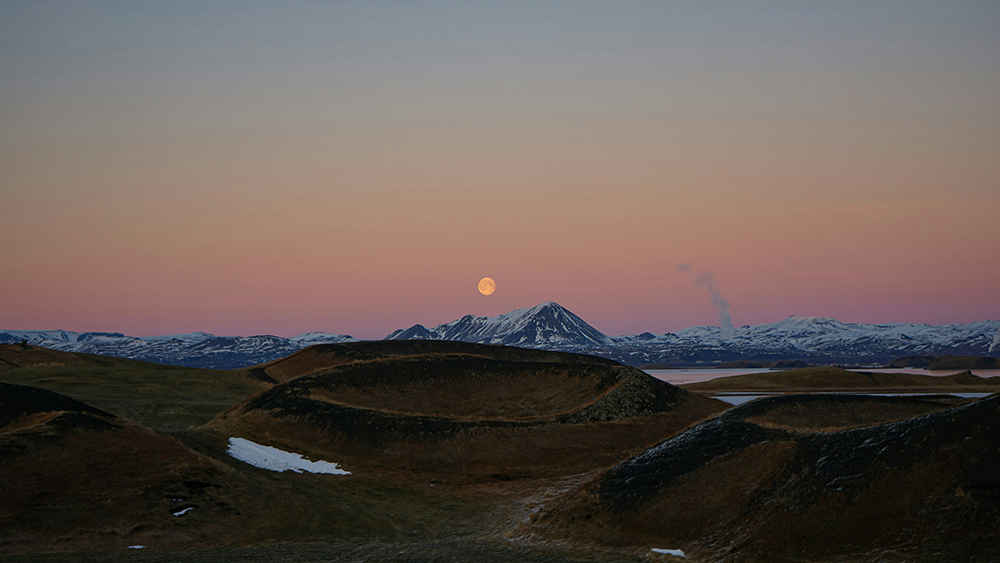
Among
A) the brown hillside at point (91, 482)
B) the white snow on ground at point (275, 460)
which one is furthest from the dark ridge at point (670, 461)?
the white snow on ground at point (275, 460)

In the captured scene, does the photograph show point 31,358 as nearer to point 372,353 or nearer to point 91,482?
point 372,353

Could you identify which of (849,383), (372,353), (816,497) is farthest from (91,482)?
(849,383)

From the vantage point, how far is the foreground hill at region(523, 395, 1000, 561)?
1540 cm

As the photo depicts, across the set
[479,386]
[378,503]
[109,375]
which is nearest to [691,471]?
[378,503]

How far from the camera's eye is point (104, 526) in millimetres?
22516

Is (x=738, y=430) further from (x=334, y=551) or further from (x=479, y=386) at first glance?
(x=479, y=386)

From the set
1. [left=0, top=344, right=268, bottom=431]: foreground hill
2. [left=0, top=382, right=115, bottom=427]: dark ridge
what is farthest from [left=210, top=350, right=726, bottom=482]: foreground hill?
[left=0, top=382, right=115, bottom=427]: dark ridge

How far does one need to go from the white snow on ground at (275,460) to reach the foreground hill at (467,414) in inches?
45.0

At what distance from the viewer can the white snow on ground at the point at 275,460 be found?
113 feet

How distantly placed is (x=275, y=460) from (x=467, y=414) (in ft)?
62.8

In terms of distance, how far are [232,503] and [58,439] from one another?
7.74 m

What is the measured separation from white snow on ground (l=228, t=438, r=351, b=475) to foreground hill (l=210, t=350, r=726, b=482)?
1143 mm

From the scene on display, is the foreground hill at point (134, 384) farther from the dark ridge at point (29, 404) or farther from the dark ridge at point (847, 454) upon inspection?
the dark ridge at point (847, 454)

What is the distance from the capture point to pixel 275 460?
35.6 meters
